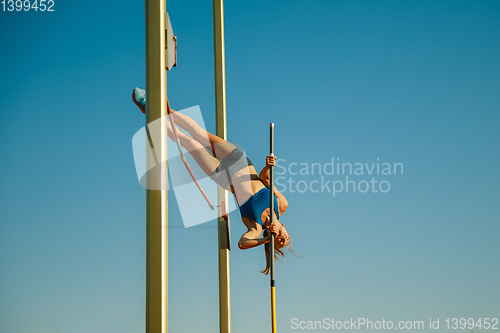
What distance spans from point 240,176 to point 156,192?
2883 mm

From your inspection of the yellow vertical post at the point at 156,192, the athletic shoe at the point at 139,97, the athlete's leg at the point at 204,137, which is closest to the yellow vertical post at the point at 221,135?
the athlete's leg at the point at 204,137

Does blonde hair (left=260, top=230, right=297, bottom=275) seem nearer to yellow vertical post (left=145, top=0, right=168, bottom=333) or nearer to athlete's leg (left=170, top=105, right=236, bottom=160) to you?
athlete's leg (left=170, top=105, right=236, bottom=160)

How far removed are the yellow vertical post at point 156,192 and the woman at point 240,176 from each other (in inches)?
96.8

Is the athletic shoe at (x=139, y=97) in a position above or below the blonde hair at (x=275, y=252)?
above

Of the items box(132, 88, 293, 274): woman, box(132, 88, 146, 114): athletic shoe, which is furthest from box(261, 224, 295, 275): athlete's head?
box(132, 88, 146, 114): athletic shoe

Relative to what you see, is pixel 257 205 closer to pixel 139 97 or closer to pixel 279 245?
pixel 279 245

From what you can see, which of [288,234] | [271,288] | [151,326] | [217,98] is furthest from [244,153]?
[151,326]

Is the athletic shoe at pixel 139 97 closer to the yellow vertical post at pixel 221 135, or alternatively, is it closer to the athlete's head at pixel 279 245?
the yellow vertical post at pixel 221 135

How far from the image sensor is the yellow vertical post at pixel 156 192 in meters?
2.73

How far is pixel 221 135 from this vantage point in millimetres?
5844

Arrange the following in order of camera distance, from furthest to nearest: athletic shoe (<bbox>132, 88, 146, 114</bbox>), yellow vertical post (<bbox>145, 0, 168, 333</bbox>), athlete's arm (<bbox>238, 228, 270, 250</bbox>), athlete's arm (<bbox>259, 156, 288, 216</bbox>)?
athlete's arm (<bbox>238, 228, 270, 250</bbox>) < athlete's arm (<bbox>259, 156, 288, 216</bbox>) < athletic shoe (<bbox>132, 88, 146, 114</bbox>) < yellow vertical post (<bbox>145, 0, 168, 333</bbox>)

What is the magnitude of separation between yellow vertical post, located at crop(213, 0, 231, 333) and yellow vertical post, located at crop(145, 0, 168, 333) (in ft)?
8.78

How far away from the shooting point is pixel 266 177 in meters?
5.80

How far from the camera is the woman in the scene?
18.1 feet
